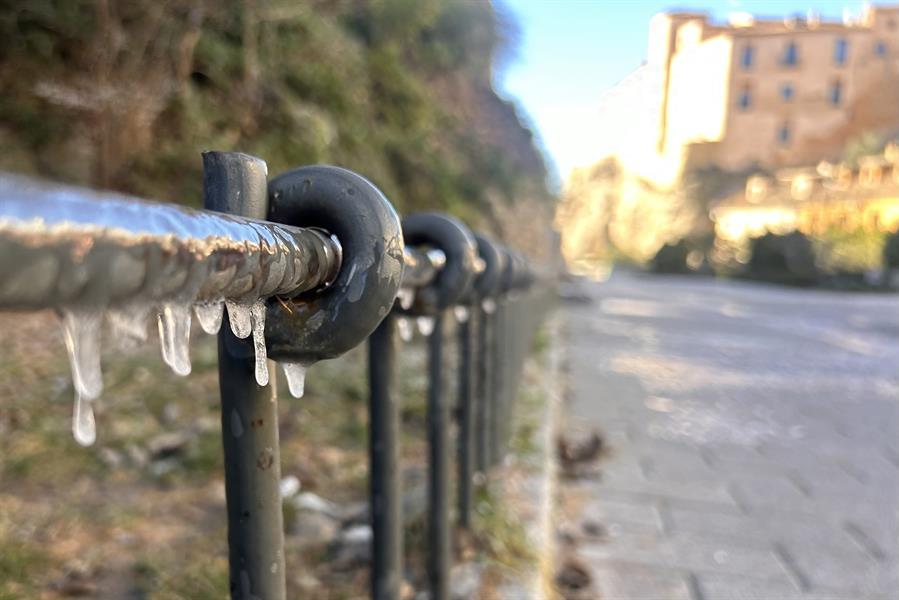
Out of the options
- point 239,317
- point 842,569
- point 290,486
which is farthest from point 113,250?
point 842,569

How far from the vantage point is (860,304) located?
1702cm

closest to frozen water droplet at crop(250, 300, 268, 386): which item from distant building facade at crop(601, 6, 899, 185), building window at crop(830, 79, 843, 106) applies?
distant building facade at crop(601, 6, 899, 185)

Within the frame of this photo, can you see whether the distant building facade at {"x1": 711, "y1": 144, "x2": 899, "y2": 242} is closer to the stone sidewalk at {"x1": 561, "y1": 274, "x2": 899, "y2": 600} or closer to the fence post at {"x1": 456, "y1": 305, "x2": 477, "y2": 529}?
the stone sidewalk at {"x1": 561, "y1": 274, "x2": 899, "y2": 600}

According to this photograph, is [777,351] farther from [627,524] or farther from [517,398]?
[627,524]

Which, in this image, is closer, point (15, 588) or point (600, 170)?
point (15, 588)

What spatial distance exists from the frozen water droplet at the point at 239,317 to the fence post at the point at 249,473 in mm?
111

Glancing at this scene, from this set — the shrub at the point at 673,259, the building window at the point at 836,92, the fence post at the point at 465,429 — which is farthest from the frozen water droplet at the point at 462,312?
the building window at the point at 836,92

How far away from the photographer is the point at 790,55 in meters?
50.5

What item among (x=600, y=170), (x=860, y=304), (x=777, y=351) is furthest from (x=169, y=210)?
(x=600, y=170)

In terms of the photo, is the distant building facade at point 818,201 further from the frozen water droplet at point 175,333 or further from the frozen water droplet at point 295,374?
the frozen water droplet at point 175,333

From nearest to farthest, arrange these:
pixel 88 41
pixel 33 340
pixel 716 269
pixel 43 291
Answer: pixel 43 291, pixel 33 340, pixel 88 41, pixel 716 269

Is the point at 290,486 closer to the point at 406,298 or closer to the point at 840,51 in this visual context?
the point at 406,298

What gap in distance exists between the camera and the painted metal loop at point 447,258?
121 centimetres

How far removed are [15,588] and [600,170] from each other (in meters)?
72.7
